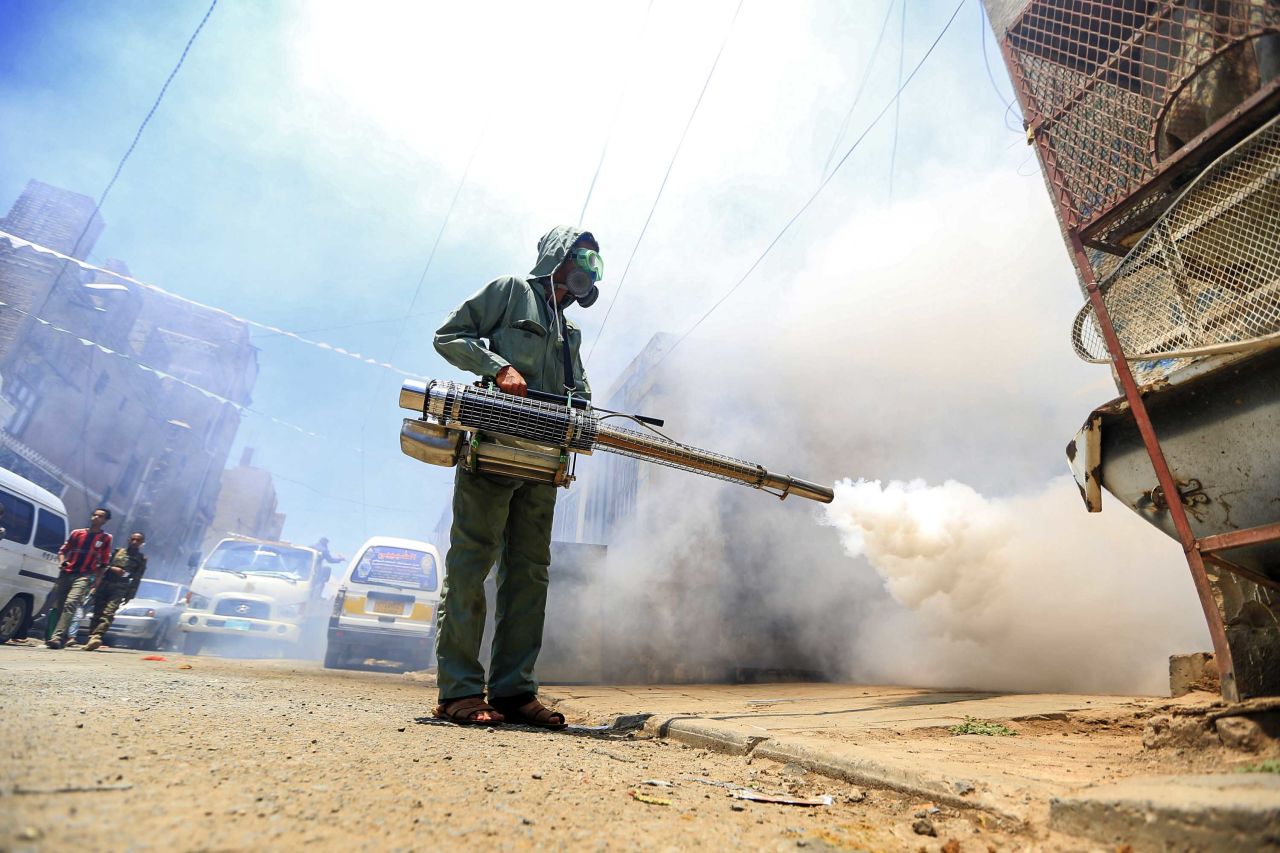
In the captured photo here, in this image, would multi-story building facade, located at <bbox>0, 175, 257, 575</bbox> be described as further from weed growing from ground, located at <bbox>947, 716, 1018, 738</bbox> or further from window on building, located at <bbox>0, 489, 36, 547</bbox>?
weed growing from ground, located at <bbox>947, 716, 1018, 738</bbox>

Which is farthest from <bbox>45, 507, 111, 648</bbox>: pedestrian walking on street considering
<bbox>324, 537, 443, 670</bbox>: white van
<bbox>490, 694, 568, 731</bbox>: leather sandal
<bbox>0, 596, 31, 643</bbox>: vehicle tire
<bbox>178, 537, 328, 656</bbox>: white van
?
<bbox>490, 694, 568, 731</bbox>: leather sandal

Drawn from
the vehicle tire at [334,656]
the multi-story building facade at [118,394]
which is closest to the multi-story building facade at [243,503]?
the multi-story building facade at [118,394]

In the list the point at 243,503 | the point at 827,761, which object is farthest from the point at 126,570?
the point at 243,503

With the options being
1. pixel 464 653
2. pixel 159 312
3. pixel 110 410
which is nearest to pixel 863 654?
pixel 464 653

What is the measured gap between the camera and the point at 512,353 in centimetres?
268

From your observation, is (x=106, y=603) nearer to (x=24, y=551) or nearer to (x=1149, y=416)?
(x=24, y=551)

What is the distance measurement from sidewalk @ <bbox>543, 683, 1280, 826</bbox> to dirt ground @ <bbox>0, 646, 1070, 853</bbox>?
0.06 metres

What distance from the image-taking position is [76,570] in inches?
274

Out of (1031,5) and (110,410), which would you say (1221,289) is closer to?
(1031,5)

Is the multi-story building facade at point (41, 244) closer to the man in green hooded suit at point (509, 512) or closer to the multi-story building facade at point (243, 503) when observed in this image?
the multi-story building facade at point (243, 503)

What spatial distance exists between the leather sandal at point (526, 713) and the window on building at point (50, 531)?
25.0ft

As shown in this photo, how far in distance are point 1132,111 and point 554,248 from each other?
2328 mm

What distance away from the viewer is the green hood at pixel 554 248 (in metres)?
2.86

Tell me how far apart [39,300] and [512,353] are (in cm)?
2370
